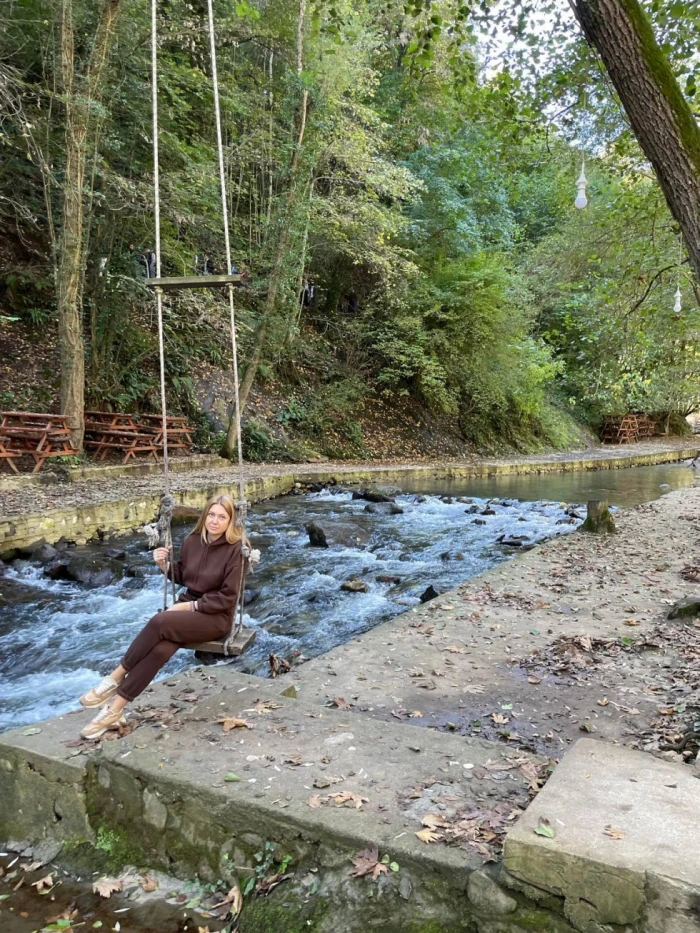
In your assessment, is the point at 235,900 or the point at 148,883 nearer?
the point at 235,900

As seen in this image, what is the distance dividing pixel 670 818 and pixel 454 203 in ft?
73.0

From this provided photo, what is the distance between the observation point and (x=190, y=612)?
369cm

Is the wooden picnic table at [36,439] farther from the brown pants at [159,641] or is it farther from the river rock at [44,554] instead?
the brown pants at [159,641]

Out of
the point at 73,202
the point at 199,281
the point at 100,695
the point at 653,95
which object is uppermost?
the point at 73,202

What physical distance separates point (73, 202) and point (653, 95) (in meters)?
11.3

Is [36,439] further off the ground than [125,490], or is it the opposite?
[36,439]

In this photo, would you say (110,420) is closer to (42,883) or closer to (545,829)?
(42,883)

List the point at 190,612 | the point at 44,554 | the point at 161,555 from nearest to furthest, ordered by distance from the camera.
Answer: the point at 190,612 < the point at 161,555 < the point at 44,554

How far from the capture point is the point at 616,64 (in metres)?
3.60

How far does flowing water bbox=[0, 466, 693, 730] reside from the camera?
5730 mm

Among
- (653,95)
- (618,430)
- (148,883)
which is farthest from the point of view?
(618,430)

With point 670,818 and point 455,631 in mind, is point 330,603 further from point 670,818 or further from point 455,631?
point 670,818

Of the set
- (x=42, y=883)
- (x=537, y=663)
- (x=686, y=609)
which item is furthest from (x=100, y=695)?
(x=686, y=609)

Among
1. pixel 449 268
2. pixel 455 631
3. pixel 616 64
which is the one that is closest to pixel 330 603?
pixel 455 631
